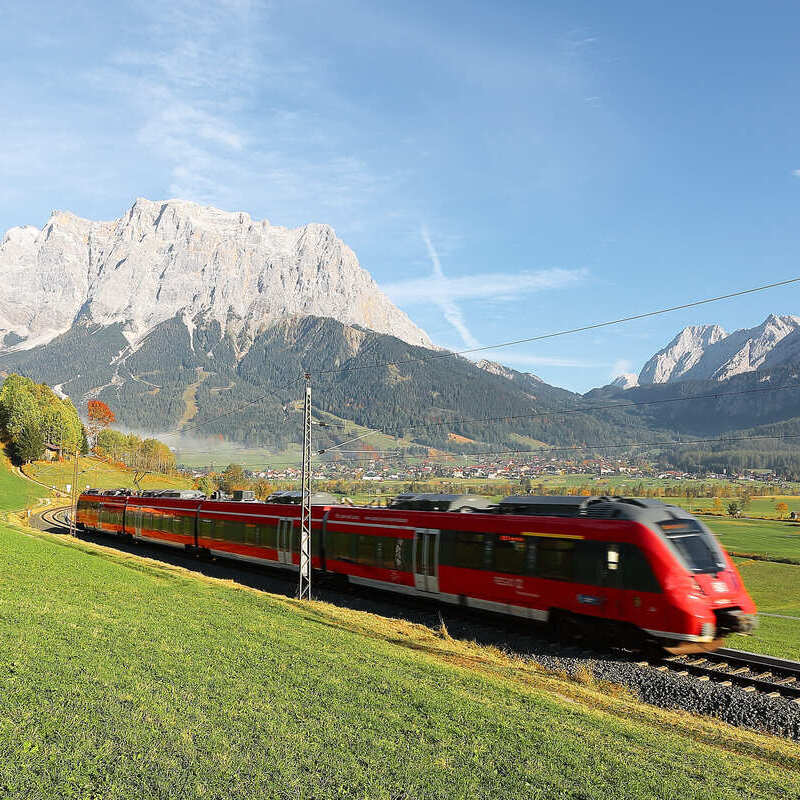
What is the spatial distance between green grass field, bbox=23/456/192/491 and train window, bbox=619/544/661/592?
12273 cm

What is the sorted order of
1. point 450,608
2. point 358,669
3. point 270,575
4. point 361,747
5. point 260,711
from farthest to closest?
point 270,575 → point 450,608 → point 358,669 → point 260,711 → point 361,747

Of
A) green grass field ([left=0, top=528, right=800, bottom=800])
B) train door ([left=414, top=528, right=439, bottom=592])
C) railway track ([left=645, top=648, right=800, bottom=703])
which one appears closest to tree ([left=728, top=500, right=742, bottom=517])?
train door ([left=414, top=528, right=439, bottom=592])

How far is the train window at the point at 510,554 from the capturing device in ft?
71.1

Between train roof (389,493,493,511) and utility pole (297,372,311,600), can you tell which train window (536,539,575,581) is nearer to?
train roof (389,493,493,511)

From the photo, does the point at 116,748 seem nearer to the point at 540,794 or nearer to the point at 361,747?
the point at 361,747

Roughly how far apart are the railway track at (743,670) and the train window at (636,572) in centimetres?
208

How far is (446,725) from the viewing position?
11.0 m

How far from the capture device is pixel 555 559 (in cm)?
2052

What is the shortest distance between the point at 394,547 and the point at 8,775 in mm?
19886

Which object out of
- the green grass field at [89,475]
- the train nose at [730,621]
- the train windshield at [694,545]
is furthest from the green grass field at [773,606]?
the green grass field at [89,475]

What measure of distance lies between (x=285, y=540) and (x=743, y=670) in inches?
881

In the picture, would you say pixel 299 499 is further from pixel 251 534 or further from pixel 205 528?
pixel 205 528

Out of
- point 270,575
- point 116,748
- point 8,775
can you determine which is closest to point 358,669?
point 116,748

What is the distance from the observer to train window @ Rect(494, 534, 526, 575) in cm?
2166
